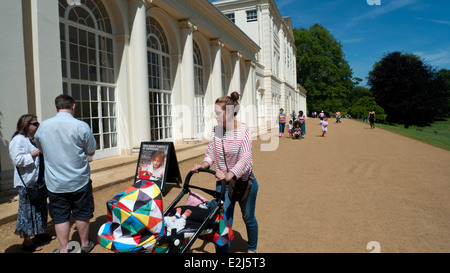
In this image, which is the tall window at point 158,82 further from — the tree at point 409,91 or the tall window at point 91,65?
the tree at point 409,91

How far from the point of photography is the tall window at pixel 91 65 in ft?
25.2

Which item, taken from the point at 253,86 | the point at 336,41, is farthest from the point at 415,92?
the point at 253,86

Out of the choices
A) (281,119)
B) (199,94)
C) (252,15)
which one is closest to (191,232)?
(199,94)

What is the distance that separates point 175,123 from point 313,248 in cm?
999

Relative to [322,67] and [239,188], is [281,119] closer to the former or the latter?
[239,188]

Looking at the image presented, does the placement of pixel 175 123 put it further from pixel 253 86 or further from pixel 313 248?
pixel 253 86

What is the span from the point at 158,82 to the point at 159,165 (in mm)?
6701

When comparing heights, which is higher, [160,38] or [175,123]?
[160,38]

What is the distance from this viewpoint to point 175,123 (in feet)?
41.9

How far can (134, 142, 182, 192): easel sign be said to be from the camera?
5.91 m

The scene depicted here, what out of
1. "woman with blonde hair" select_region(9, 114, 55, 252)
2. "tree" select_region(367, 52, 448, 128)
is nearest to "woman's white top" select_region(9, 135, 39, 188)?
"woman with blonde hair" select_region(9, 114, 55, 252)

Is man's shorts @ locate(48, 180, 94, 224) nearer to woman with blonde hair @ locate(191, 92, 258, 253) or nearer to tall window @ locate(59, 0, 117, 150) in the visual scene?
woman with blonde hair @ locate(191, 92, 258, 253)

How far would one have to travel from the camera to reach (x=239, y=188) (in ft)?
9.88

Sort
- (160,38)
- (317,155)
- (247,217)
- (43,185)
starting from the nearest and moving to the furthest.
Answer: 1. (247,217)
2. (43,185)
3. (317,155)
4. (160,38)
